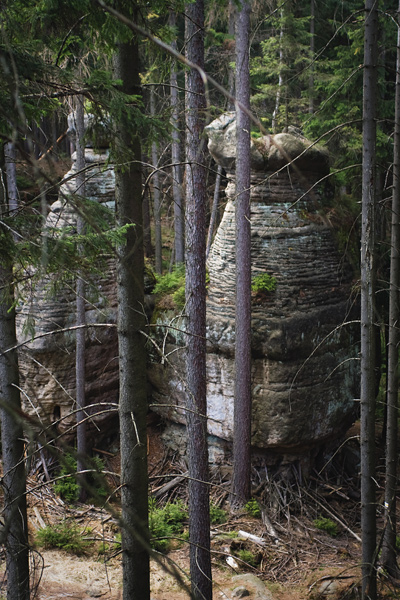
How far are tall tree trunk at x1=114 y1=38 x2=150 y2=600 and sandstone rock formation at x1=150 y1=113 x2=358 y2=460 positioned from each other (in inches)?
255

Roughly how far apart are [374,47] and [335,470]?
30.2ft

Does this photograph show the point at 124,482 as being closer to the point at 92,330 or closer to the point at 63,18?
the point at 63,18

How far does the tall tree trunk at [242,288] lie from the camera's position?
385 inches

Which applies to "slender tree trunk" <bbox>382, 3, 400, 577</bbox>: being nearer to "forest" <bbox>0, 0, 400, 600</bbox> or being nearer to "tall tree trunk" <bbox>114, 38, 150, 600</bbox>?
"forest" <bbox>0, 0, 400, 600</bbox>

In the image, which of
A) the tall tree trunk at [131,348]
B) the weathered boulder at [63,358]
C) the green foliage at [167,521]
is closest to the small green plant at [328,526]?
the green foliage at [167,521]

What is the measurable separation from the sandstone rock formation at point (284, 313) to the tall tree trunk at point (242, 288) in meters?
0.59

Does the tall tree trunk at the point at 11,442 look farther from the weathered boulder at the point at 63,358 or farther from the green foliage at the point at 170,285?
the green foliage at the point at 170,285

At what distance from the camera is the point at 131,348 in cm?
406

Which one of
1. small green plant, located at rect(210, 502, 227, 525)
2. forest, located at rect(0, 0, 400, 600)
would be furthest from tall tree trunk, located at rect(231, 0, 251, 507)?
small green plant, located at rect(210, 502, 227, 525)

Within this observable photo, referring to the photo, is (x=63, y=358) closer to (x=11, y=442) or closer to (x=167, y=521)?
(x=167, y=521)

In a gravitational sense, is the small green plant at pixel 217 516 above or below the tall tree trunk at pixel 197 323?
below

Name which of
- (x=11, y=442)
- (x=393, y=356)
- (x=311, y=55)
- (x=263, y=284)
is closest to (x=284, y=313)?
(x=263, y=284)

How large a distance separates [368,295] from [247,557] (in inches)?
228

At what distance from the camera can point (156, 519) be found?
980 centimetres
